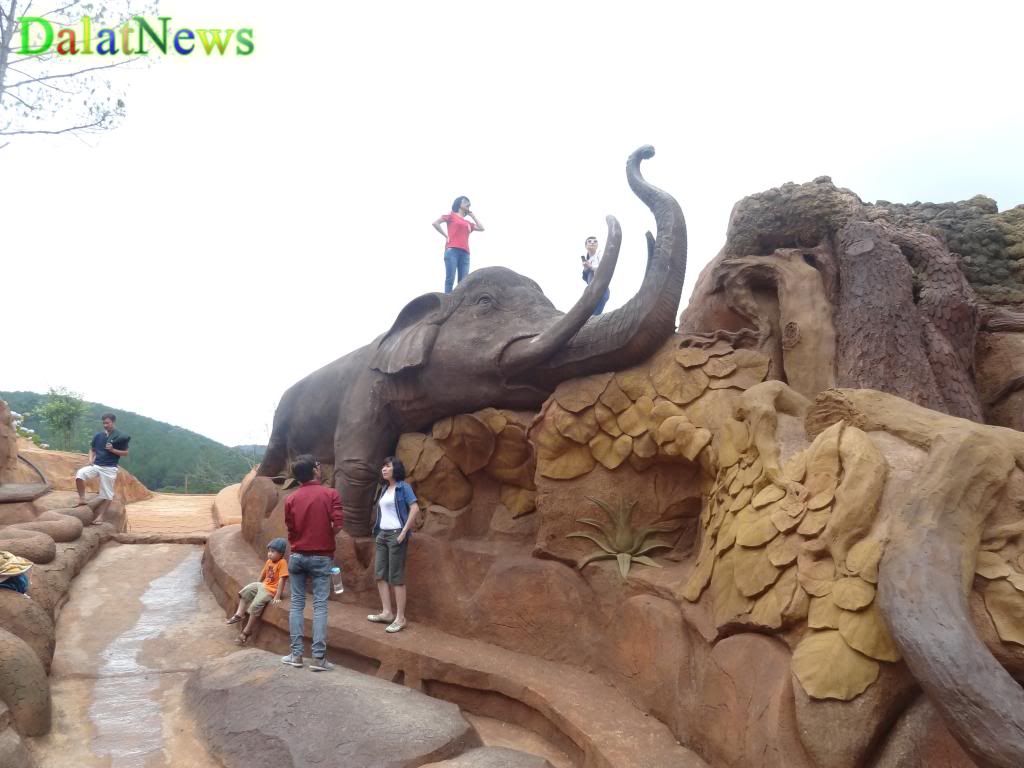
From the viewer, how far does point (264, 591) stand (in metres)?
5.22

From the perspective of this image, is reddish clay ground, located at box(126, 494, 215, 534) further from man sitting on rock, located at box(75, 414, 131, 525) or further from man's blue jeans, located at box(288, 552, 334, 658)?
man's blue jeans, located at box(288, 552, 334, 658)

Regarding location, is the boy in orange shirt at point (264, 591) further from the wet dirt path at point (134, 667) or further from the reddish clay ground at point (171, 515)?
the reddish clay ground at point (171, 515)

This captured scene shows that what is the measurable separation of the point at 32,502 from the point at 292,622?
618cm

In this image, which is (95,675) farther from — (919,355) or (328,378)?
(919,355)

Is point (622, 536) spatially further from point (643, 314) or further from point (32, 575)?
point (32, 575)

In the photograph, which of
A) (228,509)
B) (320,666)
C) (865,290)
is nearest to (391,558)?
(320,666)

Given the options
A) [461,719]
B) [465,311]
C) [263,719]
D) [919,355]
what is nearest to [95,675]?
[263,719]

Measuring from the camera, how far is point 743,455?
3377 millimetres

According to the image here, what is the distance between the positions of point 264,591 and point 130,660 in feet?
3.01

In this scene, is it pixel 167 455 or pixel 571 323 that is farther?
pixel 167 455

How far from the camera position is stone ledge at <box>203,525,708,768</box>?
3.12m

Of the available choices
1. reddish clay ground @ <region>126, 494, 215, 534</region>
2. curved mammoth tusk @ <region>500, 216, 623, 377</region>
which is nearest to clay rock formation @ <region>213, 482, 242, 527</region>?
reddish clay ground @ <region>126, 494, 215, 534</region>

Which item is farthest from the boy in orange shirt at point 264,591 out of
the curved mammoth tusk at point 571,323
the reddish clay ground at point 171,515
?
the reddish clay ground at point 171,515

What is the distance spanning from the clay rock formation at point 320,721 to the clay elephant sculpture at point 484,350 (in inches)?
66.9
